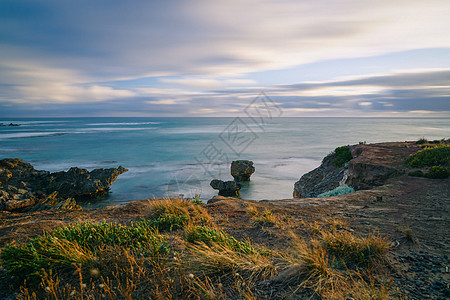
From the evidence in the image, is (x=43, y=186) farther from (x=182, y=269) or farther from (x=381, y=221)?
(x=381, y=221)

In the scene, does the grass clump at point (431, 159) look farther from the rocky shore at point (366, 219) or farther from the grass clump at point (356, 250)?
the grass clump at point (356, 250)

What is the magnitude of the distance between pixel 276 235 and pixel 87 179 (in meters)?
20.0

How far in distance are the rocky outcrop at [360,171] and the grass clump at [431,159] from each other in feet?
1.99

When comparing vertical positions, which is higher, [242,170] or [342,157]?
[342,157]

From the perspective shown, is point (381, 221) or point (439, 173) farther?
point (439, 173)

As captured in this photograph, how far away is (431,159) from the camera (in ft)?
42.7

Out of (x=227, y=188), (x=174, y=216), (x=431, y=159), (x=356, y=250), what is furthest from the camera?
(x=227, y=188)

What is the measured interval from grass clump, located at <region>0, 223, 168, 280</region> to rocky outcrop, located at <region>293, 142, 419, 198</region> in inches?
497

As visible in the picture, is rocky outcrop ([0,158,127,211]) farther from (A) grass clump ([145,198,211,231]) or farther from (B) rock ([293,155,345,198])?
(B) rock ([293,155,345,198])

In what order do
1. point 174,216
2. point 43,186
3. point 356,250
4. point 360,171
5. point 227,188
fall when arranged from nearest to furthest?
point 356,250
point 174,216
point 360,171
point 43,186
point 227,188

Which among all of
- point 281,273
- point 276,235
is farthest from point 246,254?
point 276,235

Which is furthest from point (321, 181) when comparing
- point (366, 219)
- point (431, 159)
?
point (366, 219)

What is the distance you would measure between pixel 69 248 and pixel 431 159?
1670 cm

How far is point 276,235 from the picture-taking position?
5410mm
